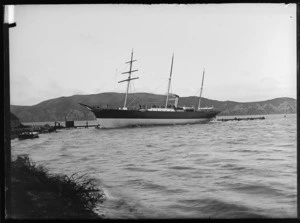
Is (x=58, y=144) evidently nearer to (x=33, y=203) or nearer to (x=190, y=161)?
(x=33, y=203)

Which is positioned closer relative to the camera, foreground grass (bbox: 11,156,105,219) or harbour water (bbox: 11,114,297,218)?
foreground grass (bbox: 11,156,105,219)

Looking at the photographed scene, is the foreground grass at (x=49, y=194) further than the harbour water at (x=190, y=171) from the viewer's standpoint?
No

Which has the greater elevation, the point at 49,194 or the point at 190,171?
the point at 190,171

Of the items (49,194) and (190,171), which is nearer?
(49,194)
